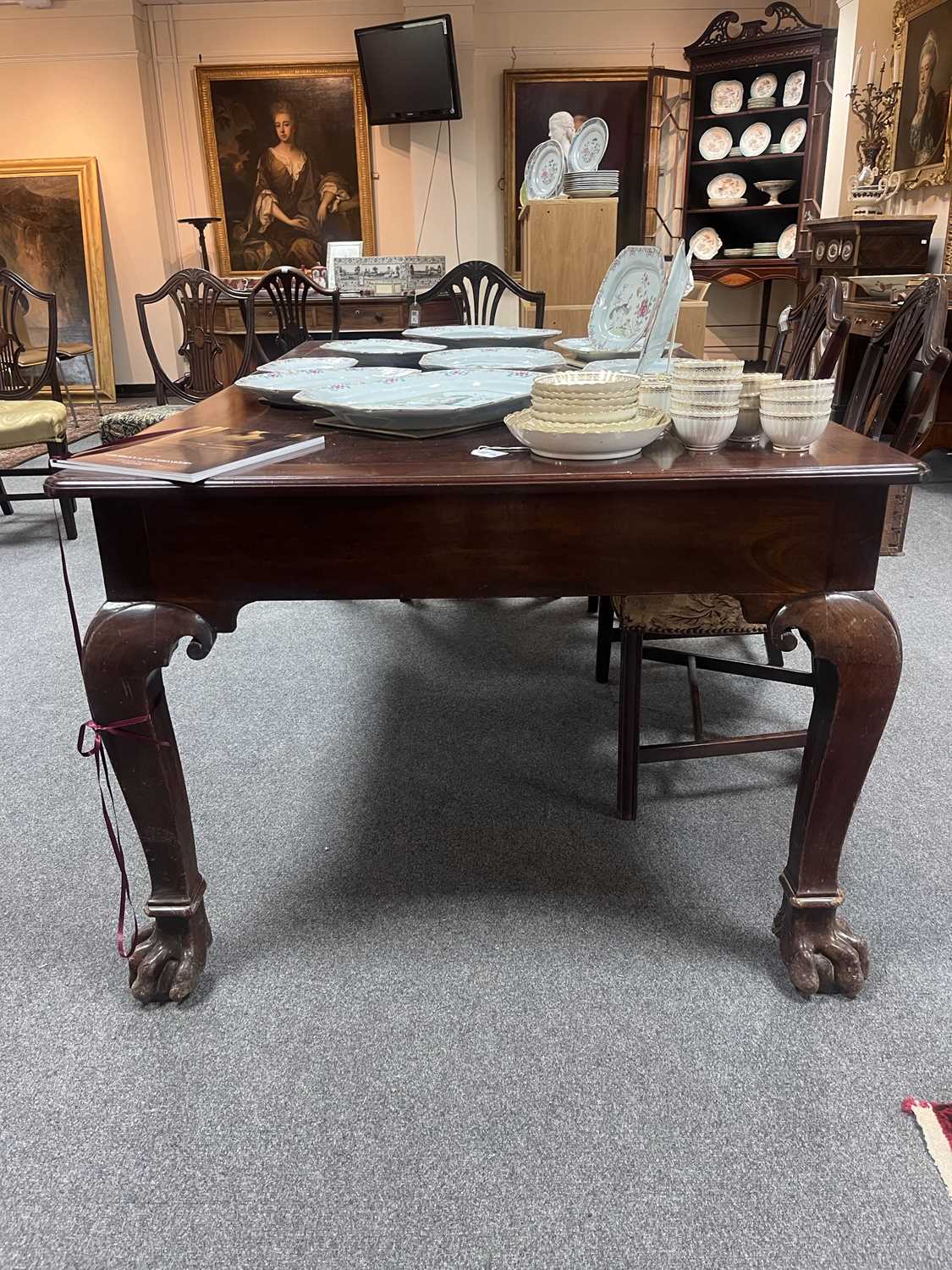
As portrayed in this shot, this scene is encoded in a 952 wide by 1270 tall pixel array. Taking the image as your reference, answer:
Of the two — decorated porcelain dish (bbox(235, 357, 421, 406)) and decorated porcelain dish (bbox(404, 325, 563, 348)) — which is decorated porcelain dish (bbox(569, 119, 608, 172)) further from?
decorated porcelain dish (bbox(235, 357, 421, 406))

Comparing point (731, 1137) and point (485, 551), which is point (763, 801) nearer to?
point (731, 1137)

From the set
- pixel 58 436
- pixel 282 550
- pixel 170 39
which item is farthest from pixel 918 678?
pixel 170 39

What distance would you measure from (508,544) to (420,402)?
328mm

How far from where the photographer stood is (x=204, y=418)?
1555 mm

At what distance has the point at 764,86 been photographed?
6.29m

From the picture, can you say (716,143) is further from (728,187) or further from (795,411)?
(795,411)

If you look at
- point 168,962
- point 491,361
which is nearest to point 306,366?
point 491,361

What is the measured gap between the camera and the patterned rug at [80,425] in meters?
5.04

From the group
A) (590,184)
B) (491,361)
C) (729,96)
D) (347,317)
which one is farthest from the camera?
(729,96)

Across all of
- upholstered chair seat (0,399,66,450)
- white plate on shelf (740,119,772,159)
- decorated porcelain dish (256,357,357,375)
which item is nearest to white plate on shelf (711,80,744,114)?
white plate on shelf (740,119,772,159)

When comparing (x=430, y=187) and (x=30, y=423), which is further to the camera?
(x=430, y=187)

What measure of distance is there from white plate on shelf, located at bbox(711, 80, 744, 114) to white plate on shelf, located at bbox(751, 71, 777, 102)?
0.38 feet

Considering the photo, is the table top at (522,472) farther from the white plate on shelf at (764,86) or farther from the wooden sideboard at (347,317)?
the white plate on shelf at (764,86)

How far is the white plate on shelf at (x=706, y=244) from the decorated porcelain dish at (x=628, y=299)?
5174mm
